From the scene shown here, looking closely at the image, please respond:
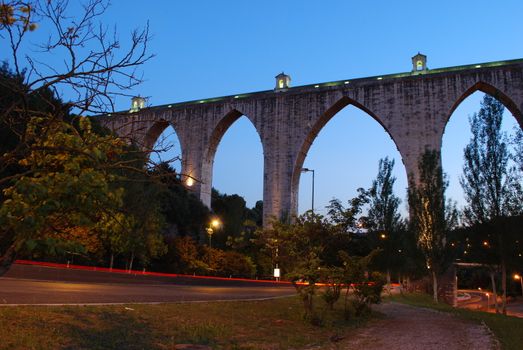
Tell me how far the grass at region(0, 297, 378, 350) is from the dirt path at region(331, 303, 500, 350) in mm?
563

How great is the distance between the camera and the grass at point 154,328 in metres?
5.61

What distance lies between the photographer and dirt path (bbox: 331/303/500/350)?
290 inches

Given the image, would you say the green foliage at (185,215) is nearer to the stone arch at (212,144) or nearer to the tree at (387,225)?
the stone arch at (212,144)

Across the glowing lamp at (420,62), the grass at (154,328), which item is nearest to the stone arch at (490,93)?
the glowing lamp at (420,62)

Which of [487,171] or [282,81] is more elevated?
[282,81]

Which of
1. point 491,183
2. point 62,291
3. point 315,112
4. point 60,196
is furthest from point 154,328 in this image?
point 315,112

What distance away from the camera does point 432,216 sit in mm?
21375

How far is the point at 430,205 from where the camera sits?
71.3ft

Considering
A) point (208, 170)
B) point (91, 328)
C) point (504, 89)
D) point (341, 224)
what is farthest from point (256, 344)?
point (208, 170)

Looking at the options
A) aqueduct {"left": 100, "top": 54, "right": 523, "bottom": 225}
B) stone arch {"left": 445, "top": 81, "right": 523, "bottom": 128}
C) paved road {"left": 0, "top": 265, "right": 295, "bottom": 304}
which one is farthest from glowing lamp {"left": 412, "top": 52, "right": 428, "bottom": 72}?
paved road {"left": 0, "top": 265, "right": 295, "bottom": 304}

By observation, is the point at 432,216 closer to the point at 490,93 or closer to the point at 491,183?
the point at 491,183

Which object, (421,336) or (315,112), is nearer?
(421,336)

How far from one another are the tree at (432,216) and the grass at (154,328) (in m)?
11.7

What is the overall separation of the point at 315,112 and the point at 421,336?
31.7m
